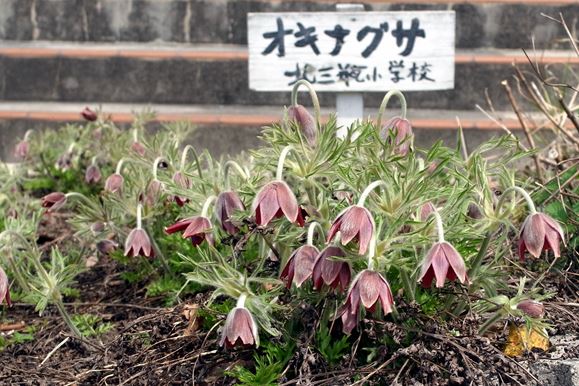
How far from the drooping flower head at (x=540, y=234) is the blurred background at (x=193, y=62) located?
3342 mm

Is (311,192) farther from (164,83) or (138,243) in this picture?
(164,83)

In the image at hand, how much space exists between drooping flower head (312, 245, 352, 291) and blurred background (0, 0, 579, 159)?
11.1 ft

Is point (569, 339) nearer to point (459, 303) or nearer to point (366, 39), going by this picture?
point (459, 303)

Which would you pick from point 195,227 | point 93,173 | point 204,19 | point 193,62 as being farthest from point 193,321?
point 204,19

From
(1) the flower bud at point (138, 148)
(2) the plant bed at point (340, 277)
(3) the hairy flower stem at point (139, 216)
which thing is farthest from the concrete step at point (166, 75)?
(3) the hairy flower stem at point (139, 216)

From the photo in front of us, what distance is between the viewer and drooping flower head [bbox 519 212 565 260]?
1.91 metres

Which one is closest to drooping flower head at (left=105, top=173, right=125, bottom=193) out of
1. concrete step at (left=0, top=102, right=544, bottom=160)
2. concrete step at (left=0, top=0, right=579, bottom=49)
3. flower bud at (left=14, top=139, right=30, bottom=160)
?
flower bud at (left=14, top=139, right=30, bottom=160)

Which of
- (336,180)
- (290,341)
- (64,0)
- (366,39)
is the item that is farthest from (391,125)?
(64,0)

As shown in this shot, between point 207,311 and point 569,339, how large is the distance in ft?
2.88

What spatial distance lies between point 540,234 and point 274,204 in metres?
0.54

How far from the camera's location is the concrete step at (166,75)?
17.7 feet

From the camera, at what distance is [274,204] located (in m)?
1.92

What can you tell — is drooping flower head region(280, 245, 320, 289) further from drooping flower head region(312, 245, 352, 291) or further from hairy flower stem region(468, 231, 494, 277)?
hairy flower stem region(468, 231, 494, 277)

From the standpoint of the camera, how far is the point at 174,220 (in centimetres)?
298
